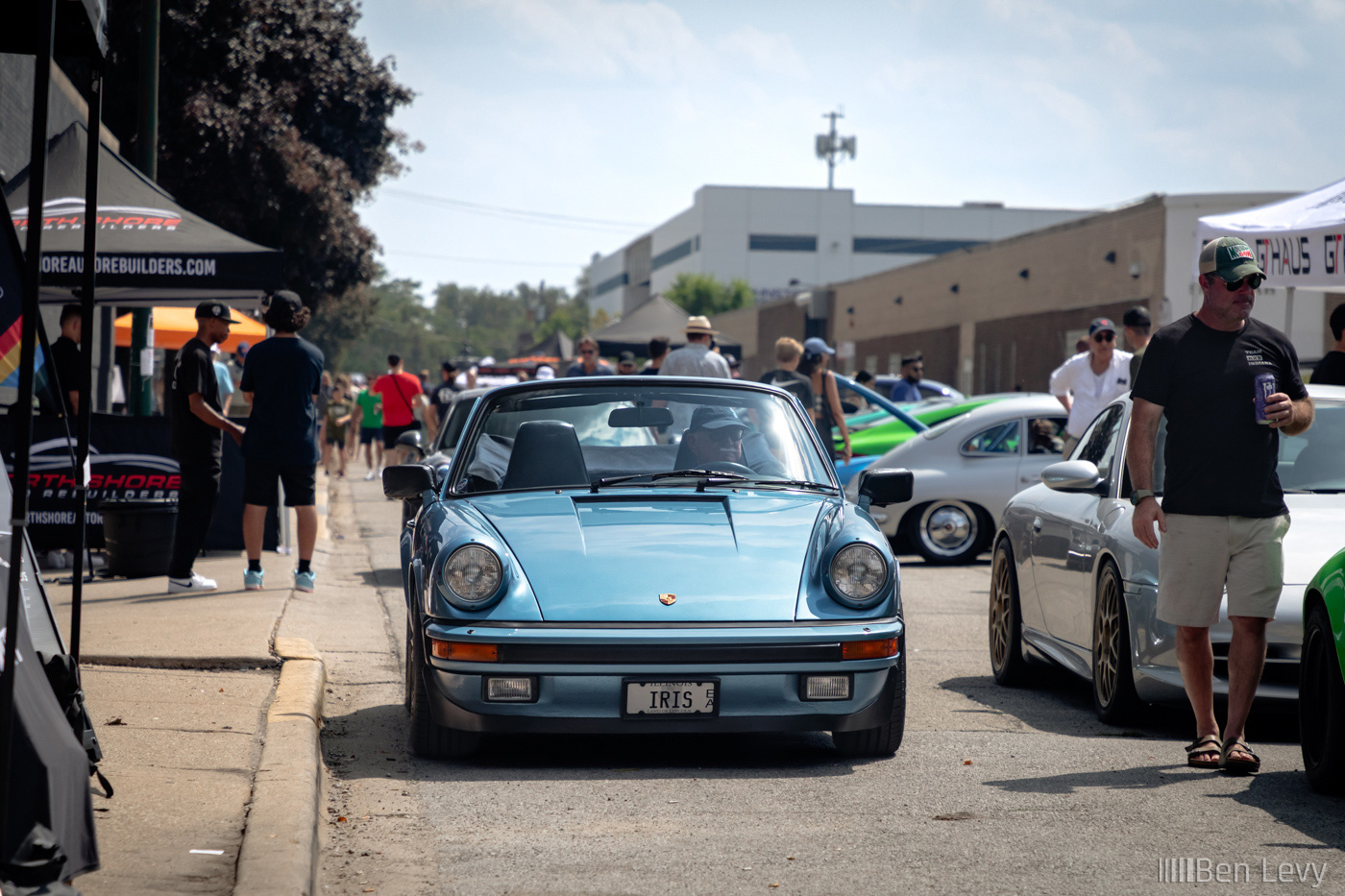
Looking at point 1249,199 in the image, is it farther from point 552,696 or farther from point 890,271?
point 552,696

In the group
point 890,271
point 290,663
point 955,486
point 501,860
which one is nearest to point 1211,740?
point 501,860

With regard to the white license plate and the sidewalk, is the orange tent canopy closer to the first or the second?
the sidewalk

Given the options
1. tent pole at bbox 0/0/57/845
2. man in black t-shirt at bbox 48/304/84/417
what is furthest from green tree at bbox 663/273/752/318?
tent pole at bbox 0/0/57/845

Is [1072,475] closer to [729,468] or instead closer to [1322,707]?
[729,468]

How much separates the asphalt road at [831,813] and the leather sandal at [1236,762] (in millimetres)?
59

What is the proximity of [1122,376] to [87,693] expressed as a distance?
26.5 ft

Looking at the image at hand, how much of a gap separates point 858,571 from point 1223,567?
4.13 ft

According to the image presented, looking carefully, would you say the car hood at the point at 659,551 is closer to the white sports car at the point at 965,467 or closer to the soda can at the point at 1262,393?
the soda can at the point at 1262,393

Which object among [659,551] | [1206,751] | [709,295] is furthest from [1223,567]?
[709,295]

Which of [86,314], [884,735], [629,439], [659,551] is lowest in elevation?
[884,735]

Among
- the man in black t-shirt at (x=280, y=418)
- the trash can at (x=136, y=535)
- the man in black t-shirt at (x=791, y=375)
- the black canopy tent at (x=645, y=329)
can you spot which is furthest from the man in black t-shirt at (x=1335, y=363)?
the black canopy tent at (x=645, y=329)

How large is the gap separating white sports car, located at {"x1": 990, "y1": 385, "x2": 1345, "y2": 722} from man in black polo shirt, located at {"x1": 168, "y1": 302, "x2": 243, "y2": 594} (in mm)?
4933

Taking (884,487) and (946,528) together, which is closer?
(884,487)

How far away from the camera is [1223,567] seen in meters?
5.49
